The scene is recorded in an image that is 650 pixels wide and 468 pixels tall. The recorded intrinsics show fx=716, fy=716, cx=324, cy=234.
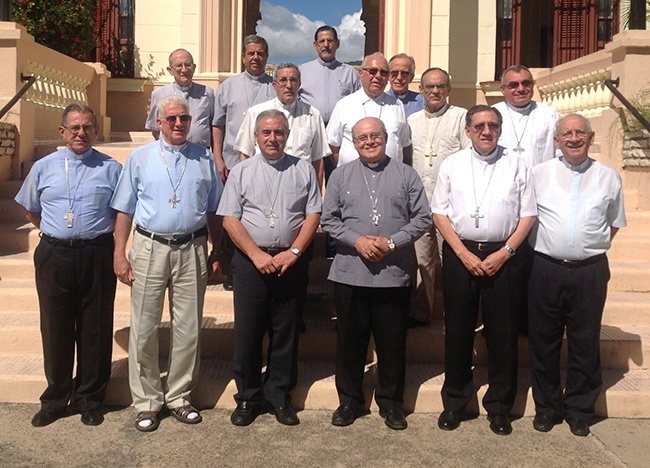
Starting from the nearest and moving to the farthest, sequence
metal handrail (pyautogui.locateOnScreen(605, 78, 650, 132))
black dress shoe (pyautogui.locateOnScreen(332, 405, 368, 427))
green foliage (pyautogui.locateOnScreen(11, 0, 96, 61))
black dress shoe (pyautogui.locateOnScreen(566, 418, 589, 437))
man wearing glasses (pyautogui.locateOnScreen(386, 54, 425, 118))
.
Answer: black dress shoe (pyautogui.locateOnScreen(566, 418, 589, 437)) < black dress shoe (pyautogui.locateOnScreen(332, 405, 368, 427)) < man wearing glasses (pyautogui.locateOnScreen(386, 54, 425, 118)) < metal handrail (pyautogui.locateOnScreen(605, 78, 650, 132)) < green foliage (pyautogui.locateOnScreen(11, 0, 96, 61))

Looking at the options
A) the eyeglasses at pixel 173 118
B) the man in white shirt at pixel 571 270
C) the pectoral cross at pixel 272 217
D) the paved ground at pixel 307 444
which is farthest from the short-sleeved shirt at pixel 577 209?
the eyeglasses at pixel 173 118

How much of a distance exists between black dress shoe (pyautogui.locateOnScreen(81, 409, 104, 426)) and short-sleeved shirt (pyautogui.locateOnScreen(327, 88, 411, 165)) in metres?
2.32

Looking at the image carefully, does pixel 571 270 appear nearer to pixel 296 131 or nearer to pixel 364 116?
pixel 364 116

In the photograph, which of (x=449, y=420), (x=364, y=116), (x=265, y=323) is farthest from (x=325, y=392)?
(x=364, y=116)

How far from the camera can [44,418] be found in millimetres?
4359

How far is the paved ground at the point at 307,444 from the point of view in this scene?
391cm

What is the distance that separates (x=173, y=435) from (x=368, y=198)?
1.83 meters

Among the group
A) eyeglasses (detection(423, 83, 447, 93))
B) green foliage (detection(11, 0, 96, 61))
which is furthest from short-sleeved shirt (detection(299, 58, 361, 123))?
green foliage (detection(11, 0, 96, 61))

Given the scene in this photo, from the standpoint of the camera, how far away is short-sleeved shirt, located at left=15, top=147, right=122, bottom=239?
433 centimetres

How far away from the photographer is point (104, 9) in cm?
1233

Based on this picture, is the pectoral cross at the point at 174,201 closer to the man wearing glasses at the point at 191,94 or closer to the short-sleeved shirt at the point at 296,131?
the short-sleeved shirt at the point at 296,131

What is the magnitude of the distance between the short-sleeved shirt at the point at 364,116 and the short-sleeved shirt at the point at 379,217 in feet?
1.86

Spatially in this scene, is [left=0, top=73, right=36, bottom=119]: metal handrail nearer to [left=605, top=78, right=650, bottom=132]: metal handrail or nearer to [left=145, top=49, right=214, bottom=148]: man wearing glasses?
[left=145, top=49, right=214, bottom=148]: man wearing glasses

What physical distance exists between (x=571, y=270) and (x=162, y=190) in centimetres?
253
